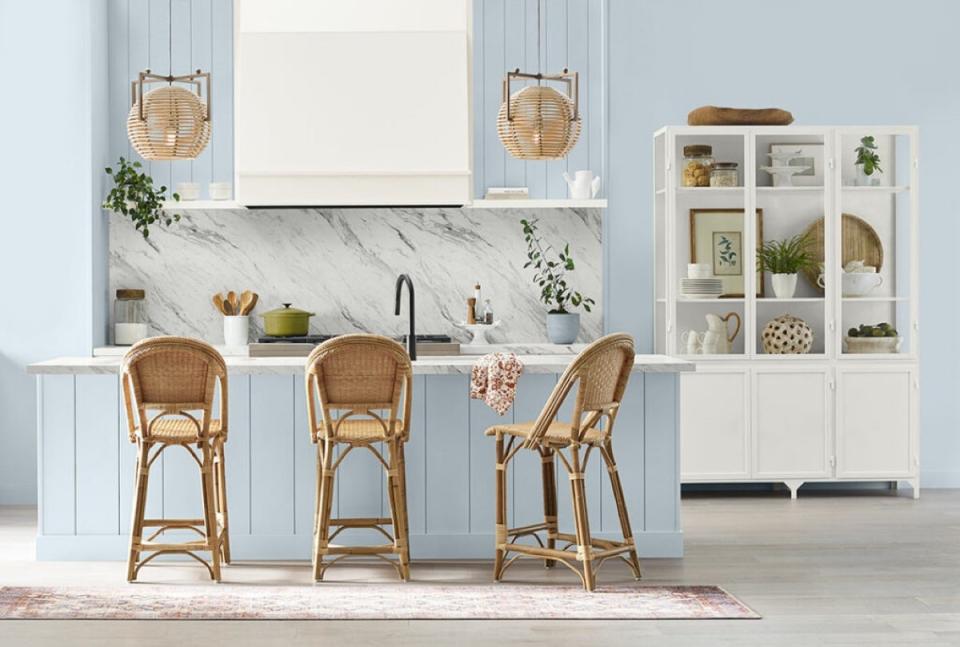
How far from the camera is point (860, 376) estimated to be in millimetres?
6766

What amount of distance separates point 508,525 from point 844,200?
3.27 meters

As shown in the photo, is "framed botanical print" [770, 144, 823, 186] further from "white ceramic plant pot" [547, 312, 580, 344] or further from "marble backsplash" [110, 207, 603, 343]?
"white ceramic plant pot" [547, 312, 580, 344]

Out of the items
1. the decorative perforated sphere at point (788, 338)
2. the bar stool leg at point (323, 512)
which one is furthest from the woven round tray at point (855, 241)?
the bar stool leg at point (323, 512)

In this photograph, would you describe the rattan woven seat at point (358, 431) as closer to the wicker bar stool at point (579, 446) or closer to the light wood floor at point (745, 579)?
the wicker bar stool at point (579, 446)

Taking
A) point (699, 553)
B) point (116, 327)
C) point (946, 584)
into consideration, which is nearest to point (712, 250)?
point (699, 553)

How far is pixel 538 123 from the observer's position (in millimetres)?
5508

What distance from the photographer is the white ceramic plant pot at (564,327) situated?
6.91m

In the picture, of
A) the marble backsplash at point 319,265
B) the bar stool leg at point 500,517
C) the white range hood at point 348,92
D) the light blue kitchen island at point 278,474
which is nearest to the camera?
the bar stool leg at point 500,517

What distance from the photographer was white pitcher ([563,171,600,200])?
273 inches

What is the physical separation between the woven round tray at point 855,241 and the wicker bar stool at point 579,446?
112 inches

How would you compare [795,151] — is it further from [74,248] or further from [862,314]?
[74,248]

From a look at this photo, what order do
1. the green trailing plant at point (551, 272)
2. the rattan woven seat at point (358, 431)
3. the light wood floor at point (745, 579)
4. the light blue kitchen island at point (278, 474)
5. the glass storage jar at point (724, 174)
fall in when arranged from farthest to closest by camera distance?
the green trailing plant at point (551, 272)
the glass storage jar at point (724, 174)
the light blue kitchen island at point (278, 474)
the rattan woven seat at point (358, 431)
the light wood floor at point (745, 579)

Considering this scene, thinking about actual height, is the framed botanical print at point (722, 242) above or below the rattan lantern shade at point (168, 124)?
below

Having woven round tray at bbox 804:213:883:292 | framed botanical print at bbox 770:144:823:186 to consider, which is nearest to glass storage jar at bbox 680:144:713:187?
framed botanical print at bbox 770:144:823:186
